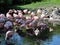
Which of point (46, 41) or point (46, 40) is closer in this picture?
point (46, 41)

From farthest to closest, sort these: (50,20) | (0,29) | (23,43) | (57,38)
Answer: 1. (50,20)
2. (0,29)
3. (57,38)
4. (23,43)

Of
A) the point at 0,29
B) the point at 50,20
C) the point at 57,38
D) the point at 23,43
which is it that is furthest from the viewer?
the point at 50,20

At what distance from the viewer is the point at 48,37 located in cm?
1130

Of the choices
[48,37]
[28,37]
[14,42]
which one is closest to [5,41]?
[14,42]

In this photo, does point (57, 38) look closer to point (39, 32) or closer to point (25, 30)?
point (39, 32)

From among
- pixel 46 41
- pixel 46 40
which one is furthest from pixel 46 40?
pixel 46 41

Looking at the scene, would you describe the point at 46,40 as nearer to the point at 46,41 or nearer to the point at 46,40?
the point at 46,40

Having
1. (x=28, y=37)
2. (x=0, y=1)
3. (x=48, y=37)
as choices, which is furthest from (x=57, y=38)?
(x=0, y=1)

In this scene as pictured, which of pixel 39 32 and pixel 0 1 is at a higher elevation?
pixel 39 32

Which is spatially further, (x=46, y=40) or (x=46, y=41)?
(x=46, y=40)

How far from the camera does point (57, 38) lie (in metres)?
11.2

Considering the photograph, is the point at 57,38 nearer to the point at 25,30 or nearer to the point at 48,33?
the point at 48,33

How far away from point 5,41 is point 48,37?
185cm

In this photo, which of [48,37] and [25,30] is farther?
[25,30]
